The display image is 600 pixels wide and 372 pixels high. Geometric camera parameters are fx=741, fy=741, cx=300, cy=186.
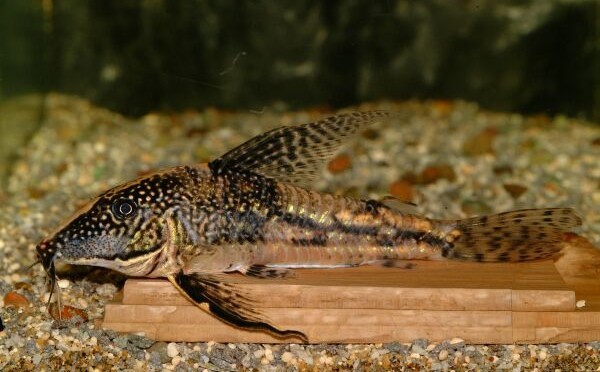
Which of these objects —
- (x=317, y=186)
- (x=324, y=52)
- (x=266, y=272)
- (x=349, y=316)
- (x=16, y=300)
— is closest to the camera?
(x=349, y=316)

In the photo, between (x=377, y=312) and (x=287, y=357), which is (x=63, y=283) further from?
(x=377, y=312)

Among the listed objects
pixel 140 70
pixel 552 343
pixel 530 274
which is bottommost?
pixel 552 343

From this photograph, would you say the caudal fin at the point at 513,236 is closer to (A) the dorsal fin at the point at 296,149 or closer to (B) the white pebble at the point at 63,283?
(A) the dorsal fin at the point at 296,149

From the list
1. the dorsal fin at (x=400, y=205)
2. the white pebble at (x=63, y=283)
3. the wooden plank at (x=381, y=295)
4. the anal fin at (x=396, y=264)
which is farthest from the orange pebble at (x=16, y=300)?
the dorsal fin at (x=400, y=205)

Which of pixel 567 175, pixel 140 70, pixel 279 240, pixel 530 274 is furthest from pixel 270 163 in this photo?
pixel 567 175

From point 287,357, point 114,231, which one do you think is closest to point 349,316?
point 287,357

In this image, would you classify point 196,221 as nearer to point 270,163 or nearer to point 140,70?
point 270,163
